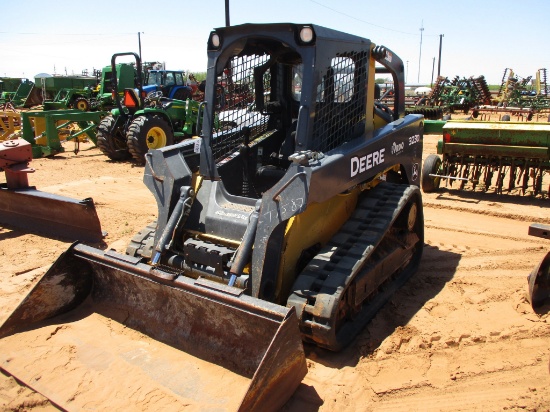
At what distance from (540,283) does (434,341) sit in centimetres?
122

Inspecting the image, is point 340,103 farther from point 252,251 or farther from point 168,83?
point 168,83

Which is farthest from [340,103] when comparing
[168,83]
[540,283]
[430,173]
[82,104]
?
[82,104]

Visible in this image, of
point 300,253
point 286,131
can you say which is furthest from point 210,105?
point 300,253

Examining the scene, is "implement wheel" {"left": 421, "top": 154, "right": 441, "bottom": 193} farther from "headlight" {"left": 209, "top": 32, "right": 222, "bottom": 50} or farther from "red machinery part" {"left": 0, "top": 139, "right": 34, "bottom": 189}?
"red machinery part" {"left": 0, "top": 139, "right": 34, "bottom": 189}

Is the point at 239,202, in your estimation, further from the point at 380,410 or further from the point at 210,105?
the point at 380,410

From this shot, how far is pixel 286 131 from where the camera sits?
4820 mm

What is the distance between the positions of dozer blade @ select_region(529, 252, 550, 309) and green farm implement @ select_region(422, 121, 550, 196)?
14.1 feet

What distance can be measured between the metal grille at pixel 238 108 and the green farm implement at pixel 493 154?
4861mm

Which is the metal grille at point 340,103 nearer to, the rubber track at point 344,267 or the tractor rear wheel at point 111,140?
the rubber track at point 344,267

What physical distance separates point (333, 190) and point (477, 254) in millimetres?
2870

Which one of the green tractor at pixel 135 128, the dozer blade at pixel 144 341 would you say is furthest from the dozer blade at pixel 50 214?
the green tractor at pixel 135 128

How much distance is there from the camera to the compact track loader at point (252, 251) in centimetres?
310

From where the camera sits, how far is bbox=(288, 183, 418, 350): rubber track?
3238 millimetres

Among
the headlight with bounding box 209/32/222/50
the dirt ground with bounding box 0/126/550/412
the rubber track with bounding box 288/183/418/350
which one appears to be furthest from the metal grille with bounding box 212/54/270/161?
the dirt ground with bounding box 0/126/550/412
